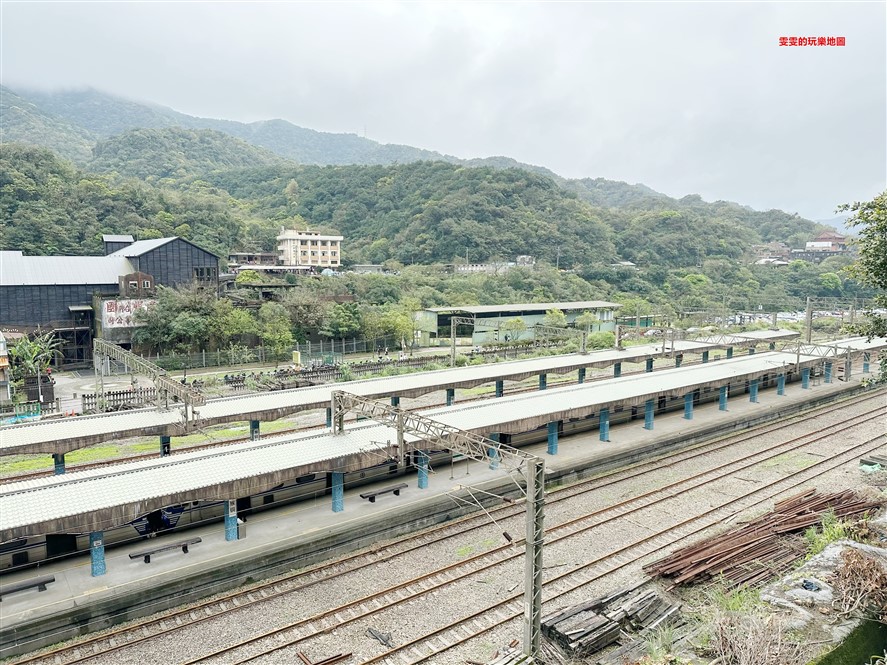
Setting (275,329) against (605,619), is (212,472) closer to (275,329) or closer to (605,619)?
(605,619)

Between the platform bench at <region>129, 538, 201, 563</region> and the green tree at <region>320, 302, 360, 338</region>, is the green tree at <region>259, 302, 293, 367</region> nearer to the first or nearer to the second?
the green tree at <region>320, 302, 360, 338</region>

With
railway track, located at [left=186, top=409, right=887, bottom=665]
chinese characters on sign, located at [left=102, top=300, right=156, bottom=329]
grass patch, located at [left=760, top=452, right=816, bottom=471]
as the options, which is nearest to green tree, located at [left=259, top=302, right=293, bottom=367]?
chinese characters on sign, located at [left=102, top=300, right=156, bottom=329]

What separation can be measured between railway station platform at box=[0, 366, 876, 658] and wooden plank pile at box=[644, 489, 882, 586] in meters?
5.31

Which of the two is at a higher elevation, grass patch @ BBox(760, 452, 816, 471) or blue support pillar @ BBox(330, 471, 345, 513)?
blue support pillar @ BBox(330, 471, 345, 513)

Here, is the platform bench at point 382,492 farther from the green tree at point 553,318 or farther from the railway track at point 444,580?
the green tree at point 553,318

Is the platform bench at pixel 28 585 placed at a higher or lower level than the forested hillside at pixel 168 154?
lower

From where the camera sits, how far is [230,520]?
12930mm

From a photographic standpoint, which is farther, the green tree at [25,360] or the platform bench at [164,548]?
the green tree at [25,360]

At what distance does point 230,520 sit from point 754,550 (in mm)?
11782

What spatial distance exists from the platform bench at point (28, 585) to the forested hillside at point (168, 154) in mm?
99823

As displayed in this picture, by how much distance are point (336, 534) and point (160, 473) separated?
163 inches

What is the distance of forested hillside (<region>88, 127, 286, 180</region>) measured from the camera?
105 m

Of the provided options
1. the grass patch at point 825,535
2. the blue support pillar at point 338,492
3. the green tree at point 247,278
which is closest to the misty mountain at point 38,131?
the green tree at point 247,278

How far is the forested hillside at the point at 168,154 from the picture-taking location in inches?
4146
